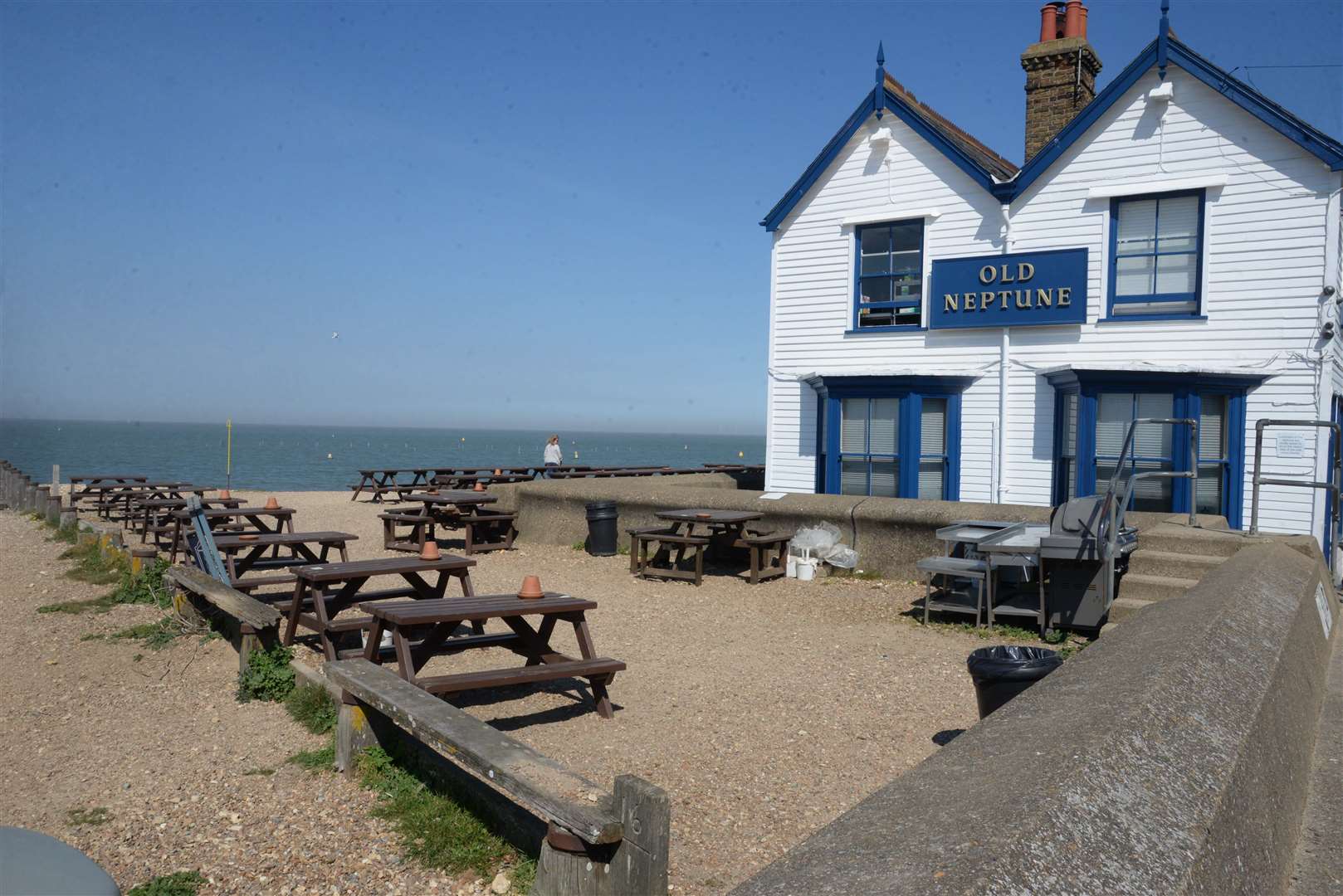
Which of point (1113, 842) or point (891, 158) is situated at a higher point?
point (891, 158)

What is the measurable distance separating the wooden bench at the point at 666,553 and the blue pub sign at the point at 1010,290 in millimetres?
5238

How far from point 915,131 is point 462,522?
30.5 feet

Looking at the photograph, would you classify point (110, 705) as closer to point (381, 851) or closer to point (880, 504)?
point (381, 851)

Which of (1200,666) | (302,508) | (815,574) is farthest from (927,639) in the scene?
(302,508)

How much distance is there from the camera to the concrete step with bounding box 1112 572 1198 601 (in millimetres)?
8500

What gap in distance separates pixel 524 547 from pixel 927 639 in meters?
8.16

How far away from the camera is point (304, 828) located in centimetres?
503

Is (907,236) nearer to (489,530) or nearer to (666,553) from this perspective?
(666,553)

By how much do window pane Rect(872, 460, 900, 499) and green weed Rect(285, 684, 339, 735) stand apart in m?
10.1

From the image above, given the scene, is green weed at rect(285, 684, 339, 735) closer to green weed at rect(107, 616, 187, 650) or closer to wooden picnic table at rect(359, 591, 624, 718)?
wooden picnic table at rect(359, 591, 624, 718)

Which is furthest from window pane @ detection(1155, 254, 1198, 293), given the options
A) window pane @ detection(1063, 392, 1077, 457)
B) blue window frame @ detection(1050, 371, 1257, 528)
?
window pane @ detection(1063, 392, 1077, 457)

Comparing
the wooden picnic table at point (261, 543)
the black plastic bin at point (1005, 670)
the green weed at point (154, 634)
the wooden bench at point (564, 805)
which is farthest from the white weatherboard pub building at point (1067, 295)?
the wooden bench at point (564, 805)

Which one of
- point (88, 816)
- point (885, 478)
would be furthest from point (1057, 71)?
point (88, 816)

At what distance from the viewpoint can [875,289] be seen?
16.1m
